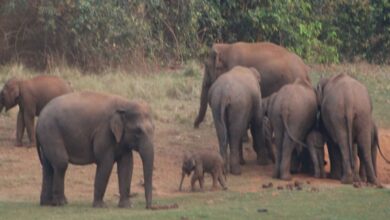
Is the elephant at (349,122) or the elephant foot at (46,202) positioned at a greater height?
the elephant at (349,122)

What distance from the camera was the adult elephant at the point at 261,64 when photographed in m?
21.0

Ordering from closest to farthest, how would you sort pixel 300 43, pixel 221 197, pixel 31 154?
pixel 221 197 → pixel 31 154 → pixel 300 43

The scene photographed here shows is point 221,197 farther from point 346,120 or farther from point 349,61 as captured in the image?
point 349,61

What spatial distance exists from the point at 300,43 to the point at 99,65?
574cm

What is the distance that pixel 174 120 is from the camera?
70.5 ft

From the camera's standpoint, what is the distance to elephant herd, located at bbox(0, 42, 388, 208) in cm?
1479

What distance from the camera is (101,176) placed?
14.9m

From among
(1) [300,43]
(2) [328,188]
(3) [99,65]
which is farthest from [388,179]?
(1) [300,43]

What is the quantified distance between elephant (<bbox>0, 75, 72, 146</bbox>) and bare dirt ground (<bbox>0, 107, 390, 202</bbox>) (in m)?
0.35

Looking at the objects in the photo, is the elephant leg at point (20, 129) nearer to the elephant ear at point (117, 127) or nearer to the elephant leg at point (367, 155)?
the elephant ear at point (117, 127)

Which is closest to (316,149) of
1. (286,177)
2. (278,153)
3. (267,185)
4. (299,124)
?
(299,124)

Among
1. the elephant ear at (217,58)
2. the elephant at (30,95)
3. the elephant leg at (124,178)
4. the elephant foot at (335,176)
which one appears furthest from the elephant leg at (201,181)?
the elephant ear at (217,58)

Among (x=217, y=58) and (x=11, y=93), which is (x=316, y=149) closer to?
(x=217, y=58)

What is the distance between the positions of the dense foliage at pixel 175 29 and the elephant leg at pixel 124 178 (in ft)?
34.4
